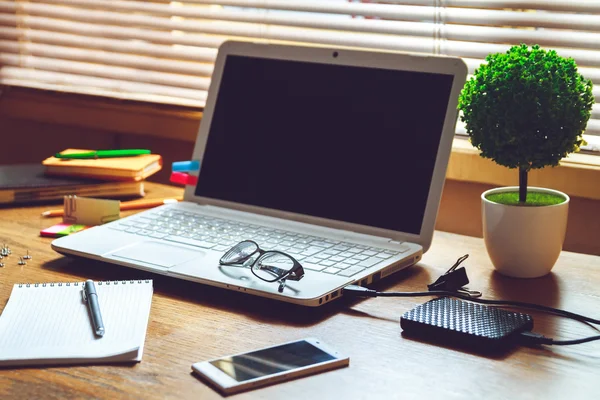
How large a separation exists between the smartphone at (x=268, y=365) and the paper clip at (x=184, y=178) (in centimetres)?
57

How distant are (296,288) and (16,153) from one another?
4.53 feet

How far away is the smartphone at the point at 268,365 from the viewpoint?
0.79 meters

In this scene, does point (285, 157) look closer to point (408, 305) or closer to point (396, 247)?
point (396, 247)

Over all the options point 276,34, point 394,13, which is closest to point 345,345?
point 394,13

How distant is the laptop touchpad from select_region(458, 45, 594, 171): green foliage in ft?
1.40

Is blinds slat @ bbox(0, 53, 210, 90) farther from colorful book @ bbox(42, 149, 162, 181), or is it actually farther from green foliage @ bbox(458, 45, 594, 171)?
green foliage @ bbox(458, 45, 594, 171)

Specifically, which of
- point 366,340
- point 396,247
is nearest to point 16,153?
point 396,247

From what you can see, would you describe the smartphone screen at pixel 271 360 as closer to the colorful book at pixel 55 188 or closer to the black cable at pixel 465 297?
the black cable at pixel 465 297

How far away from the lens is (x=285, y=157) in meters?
1.30

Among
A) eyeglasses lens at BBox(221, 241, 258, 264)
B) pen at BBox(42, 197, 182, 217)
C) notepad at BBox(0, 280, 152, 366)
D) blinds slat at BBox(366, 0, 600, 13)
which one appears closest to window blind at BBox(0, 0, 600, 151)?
blinds slat at BBox(366, 0, 600, 13)

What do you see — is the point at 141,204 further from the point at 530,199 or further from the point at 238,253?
the point at 530,199

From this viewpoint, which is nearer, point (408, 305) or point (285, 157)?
point (408, 305)

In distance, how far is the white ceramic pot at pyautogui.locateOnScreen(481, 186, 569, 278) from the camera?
1092mm

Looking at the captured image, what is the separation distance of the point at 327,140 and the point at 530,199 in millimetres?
315
